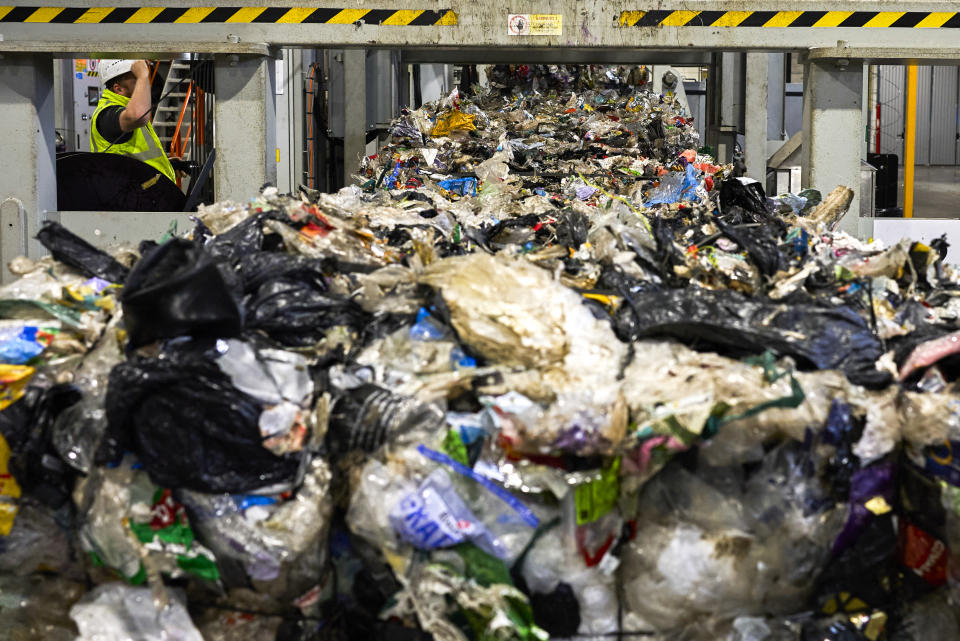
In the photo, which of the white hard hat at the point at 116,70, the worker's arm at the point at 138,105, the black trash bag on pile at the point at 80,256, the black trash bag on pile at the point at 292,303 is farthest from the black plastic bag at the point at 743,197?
the white hard hat at the point at 116,70

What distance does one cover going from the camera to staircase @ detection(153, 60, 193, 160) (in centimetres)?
929

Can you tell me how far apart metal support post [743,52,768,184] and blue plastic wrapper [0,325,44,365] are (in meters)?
6.96

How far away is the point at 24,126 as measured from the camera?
4078mm

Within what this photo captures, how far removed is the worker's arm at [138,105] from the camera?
17.0 feet

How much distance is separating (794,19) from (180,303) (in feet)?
10.8

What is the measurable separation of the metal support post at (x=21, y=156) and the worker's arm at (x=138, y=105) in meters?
1.04

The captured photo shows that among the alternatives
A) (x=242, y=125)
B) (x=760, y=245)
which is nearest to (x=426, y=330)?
(x=760, y=245)

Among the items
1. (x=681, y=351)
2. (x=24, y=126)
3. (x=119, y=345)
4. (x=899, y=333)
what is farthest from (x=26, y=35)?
(x=899, y=333)

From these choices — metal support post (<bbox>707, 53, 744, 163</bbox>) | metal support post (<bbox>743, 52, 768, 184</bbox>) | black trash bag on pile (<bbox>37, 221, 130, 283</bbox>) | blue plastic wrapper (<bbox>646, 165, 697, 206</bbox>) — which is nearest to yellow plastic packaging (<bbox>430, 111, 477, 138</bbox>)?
blue plastic wrapper (<bbox>646, 165, 697, 206</bbox>)

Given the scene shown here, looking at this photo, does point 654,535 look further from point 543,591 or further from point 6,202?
point 6,202

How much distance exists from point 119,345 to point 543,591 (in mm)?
1027

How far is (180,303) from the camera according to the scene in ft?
6.04

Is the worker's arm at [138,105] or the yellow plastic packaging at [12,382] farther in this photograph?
the worker's arm at [138,105]

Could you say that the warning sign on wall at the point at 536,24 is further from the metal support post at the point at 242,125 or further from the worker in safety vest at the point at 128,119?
the worker in safety vest at the point at 128,119
